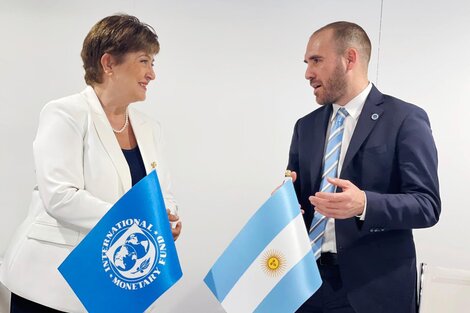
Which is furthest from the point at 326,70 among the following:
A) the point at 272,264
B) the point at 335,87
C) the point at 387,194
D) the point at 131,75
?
the point at 272,264

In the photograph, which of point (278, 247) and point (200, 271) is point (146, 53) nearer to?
point (278, 247)

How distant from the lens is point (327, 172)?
6.87 ft

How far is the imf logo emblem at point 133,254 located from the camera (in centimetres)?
175

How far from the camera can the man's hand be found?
178 centimetres

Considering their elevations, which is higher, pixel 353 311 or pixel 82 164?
pixel 82 164

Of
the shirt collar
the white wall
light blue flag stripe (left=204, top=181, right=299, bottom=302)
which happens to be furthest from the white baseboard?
the shirt collar

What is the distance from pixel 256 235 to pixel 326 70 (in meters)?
0.83

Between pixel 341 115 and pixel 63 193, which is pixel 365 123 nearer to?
pixel 341 115

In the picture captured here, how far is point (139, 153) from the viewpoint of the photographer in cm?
221

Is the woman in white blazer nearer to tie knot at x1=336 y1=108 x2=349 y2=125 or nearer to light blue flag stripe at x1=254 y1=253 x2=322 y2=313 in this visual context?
light blue flag stripe at x1=254 y1=253 x2=322 y2=313

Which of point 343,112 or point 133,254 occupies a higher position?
point 343,112

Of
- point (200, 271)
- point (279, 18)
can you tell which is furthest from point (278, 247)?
point (279, 18)

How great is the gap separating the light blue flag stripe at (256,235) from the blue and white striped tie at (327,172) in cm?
31

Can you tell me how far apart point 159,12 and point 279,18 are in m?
0.70
